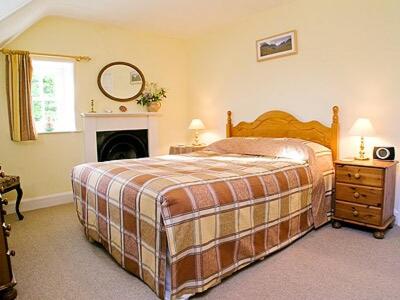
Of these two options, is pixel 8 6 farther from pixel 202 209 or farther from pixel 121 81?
pixel 121 81

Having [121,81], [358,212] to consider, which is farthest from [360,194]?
[121,81]

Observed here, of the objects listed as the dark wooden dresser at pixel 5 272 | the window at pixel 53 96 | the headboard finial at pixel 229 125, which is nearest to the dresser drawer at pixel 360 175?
the headboard finial at pixel 229 125

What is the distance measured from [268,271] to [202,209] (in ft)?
2.49

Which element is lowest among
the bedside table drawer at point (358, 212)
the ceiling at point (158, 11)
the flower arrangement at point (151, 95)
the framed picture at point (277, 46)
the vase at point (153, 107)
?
the bedside table drawer at point (358, 212)

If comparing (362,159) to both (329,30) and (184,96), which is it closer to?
(329,30)

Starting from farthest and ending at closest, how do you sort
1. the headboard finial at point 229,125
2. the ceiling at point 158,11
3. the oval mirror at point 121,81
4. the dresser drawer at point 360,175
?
the headboard finial at point 229,125
the oval mirror at point 121,81
the ceiling at point 158,11
the dresser drawer at point 360,175

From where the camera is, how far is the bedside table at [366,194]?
271 cm

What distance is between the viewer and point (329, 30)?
335 centimetres

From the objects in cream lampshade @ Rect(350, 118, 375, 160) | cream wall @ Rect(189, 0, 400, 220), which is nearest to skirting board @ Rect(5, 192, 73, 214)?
cream wall @ Rect(189, 0, 400, 220)

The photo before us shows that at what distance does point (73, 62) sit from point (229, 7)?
2.20 meters

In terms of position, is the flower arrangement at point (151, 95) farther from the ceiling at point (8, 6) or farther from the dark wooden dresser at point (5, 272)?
the dark wooden dresser at point (5, 272)

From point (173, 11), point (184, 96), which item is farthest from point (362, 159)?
point (184, 96)

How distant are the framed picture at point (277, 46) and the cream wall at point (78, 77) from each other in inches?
67.1

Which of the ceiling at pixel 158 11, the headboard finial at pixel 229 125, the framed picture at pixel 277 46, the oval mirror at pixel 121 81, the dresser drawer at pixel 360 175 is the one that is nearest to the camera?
the dresser drawer at pixel 360 175
